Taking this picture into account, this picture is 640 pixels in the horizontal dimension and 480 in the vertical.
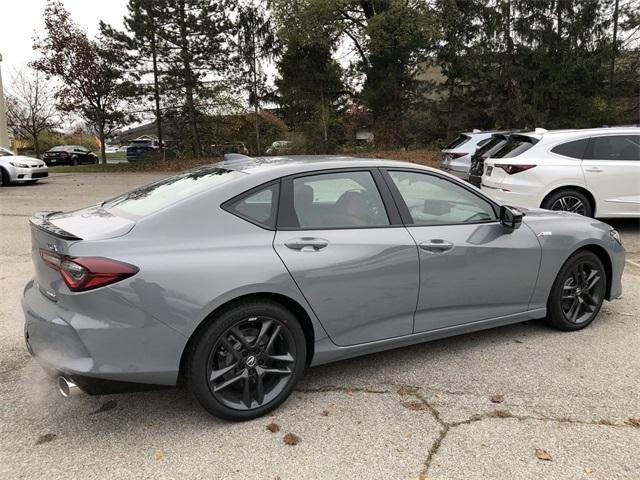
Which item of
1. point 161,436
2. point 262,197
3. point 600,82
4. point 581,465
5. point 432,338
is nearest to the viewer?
point 581,465

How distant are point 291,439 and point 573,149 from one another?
6.79 m

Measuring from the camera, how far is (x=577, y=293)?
4.36 m

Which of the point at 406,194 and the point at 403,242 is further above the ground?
the point at 406,194

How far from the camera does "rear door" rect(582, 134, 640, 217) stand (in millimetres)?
7809

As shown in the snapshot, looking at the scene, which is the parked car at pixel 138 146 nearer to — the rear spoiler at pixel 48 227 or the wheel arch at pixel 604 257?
the rear spoiler at pixel 48 227

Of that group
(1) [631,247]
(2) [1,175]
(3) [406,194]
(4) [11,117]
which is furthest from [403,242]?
(4) [11,117]

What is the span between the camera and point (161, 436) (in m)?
2.92

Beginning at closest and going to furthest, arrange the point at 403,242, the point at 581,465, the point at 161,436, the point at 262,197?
the point at 581,465 → the point at 161,436 → the point at 262,197 → the point at 403,242

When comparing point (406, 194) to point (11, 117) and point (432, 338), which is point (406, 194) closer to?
point (432, 338)

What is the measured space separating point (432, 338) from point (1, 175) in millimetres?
16430

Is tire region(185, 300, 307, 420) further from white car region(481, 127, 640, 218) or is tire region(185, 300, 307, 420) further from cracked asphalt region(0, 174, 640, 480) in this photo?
white car region(481, 127, 640, 218)

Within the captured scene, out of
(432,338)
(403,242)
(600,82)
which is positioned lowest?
(432,338)

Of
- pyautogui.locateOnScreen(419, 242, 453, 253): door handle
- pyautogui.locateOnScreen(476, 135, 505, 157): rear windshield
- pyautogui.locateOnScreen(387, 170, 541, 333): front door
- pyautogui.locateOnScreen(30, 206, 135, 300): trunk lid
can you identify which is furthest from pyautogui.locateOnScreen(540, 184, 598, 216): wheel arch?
pyautogui.locateOnScreen(30, 206, 135, 300): trunk lid

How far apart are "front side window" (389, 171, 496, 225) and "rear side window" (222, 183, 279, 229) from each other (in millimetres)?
918
